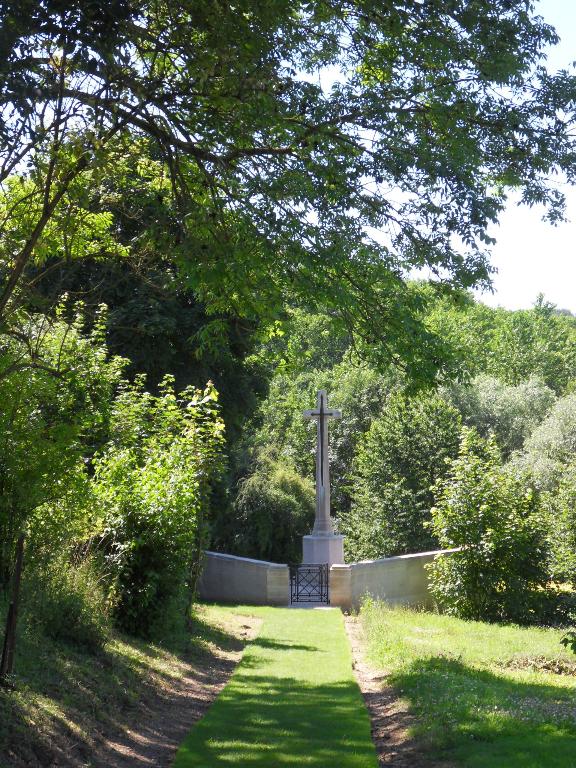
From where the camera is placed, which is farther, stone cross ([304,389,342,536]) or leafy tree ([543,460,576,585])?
stone cross ([304,389,342,536])

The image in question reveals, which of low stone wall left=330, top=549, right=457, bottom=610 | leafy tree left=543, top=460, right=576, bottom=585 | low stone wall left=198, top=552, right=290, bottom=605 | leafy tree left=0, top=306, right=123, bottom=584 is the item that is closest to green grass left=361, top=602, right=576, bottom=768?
low stone wall left=330, top=549, right=457, bottom=610

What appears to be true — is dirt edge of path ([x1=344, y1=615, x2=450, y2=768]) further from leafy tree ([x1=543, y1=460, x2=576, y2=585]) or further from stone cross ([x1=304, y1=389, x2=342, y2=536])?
stone cross ([x1=304, y1=389, x2=342, y2=536])

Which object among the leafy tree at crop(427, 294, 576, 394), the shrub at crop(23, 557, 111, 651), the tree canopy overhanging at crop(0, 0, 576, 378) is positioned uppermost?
the leafy tree at crop(427, 294, 576, 394)

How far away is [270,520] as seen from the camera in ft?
95.5

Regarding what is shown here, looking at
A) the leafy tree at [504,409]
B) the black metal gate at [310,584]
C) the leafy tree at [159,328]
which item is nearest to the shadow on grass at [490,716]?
the leafy tree at [159,328]

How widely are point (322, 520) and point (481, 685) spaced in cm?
1262

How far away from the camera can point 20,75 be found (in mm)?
6992

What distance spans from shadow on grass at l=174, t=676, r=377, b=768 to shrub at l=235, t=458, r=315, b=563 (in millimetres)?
16527

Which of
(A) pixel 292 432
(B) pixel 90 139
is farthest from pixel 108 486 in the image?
(A) pixel 292 432

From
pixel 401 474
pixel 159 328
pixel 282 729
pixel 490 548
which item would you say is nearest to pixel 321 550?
pixel 490 548

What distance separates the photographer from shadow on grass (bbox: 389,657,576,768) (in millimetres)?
8164

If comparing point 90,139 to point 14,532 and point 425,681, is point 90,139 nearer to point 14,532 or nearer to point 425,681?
point 14,532

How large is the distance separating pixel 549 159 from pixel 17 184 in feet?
22.4

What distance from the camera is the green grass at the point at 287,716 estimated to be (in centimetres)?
885
